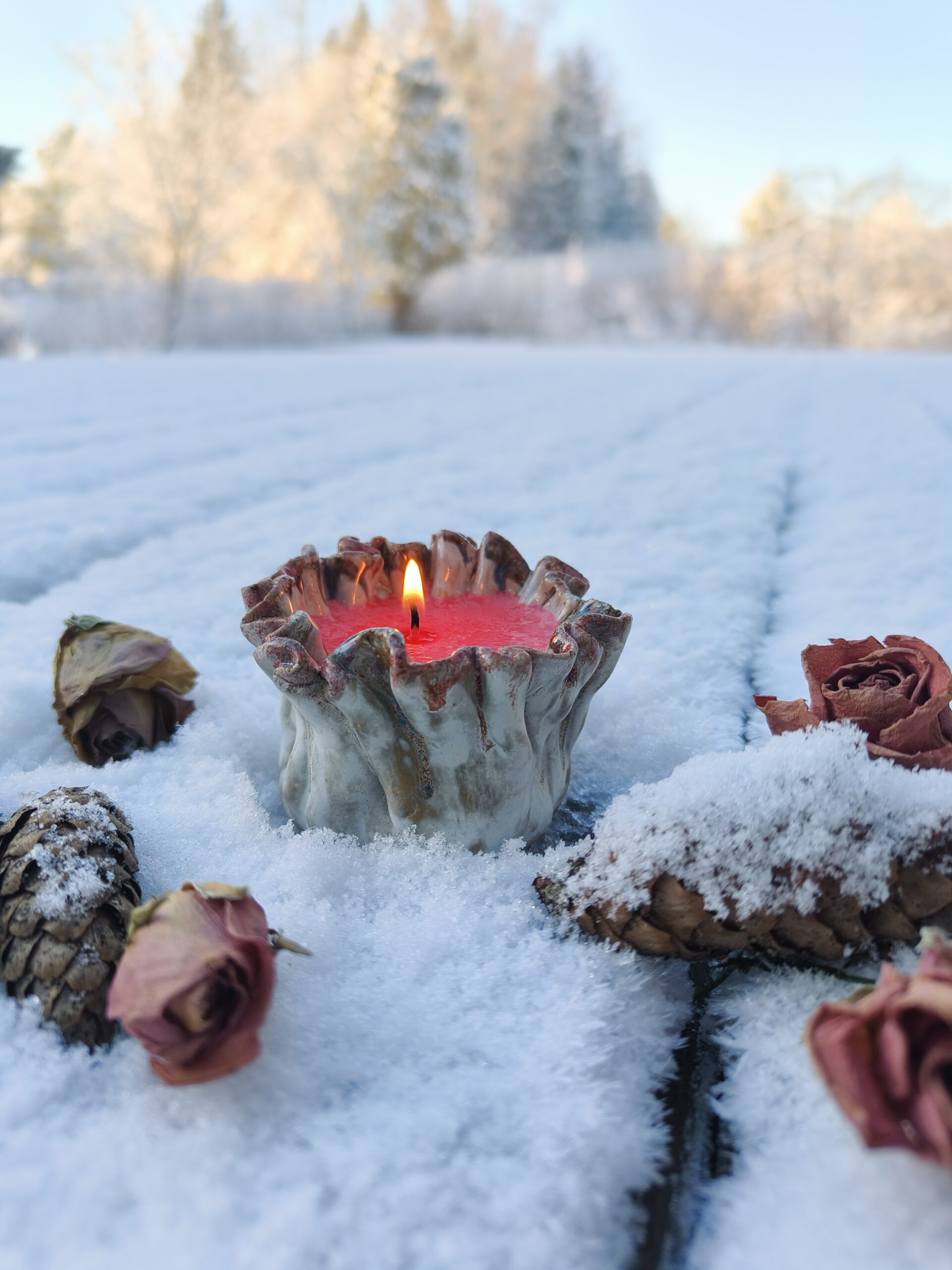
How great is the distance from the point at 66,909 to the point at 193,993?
127 mm

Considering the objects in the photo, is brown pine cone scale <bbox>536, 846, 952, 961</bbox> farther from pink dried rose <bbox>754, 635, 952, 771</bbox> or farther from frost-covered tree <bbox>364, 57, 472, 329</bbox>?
frost-covered tree <bbox>364, 57, 472, 329</bbox>

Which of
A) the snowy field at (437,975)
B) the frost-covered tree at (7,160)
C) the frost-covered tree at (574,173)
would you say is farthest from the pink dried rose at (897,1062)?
the frost-covered tree at (574,173)

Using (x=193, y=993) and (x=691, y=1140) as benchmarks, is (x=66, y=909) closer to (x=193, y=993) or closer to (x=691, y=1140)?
(x=193, y=993)

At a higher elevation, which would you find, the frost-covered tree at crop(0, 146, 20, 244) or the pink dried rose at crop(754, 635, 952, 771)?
the frost-covered tree at crop(0, 146, 20, 244)

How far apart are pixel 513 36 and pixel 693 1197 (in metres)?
21.4

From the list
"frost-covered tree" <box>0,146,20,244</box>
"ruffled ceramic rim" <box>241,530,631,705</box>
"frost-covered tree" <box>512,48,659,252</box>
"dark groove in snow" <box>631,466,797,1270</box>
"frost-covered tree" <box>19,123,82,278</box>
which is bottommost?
"dark groove in snow" <box>631,466,797,1270</box>

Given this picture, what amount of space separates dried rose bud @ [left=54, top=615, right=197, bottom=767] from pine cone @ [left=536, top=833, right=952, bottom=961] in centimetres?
41

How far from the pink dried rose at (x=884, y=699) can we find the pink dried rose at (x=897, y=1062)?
211mm

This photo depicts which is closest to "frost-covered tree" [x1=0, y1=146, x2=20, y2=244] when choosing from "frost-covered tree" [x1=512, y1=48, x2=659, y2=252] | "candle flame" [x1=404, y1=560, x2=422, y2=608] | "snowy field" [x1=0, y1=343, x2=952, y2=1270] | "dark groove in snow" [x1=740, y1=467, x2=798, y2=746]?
"snowy field" [x1=0, y1=343, x2=952, y2=1270]

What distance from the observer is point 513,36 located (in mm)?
17781

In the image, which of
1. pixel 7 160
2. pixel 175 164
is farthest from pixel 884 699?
pixel 175 164

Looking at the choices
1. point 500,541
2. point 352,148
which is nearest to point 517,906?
point 500,541

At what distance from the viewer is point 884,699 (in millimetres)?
526

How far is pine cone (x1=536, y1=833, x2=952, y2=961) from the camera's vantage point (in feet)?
1.42
